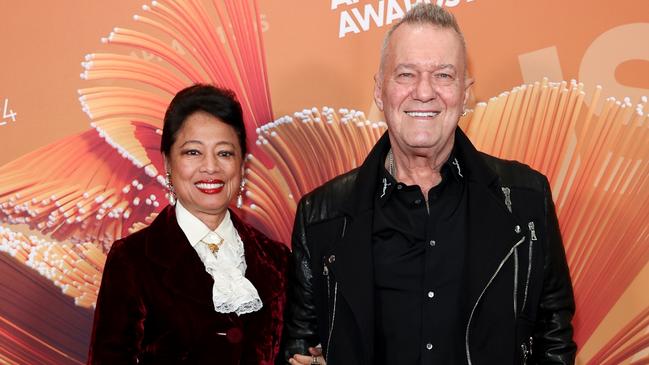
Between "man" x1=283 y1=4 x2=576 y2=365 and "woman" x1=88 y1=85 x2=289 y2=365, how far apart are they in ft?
0.82

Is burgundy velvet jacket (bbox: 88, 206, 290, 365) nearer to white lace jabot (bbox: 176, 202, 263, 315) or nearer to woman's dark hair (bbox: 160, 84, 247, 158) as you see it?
white lace jabot (bbox: 176, 202, 263, 315)

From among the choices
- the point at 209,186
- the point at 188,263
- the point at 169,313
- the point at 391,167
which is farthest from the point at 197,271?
the point at 391,167

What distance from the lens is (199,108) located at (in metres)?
2.65

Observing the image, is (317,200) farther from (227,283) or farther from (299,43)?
(299,43)

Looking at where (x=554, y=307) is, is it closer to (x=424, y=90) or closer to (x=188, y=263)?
(x=424, y=90)

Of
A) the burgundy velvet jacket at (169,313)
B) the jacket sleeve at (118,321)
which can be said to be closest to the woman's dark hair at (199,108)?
the burgundy velvet jacket at (169,313)

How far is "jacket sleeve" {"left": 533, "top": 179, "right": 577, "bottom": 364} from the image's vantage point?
7.56ft

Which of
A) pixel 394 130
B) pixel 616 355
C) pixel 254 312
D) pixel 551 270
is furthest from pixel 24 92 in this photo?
pixel 616 355

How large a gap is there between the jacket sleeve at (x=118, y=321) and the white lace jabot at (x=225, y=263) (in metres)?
0.22

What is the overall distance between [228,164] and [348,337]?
674 mm

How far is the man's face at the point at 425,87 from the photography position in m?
2.31

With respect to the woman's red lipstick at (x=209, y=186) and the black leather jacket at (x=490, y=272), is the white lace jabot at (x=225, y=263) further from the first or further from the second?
the black leather jacket at (x=490, y=272)

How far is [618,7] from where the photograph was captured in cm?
294

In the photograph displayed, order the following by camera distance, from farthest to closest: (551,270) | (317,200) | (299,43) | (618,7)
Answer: (299,43)
(618,7)
(317,200)
(551,270)
